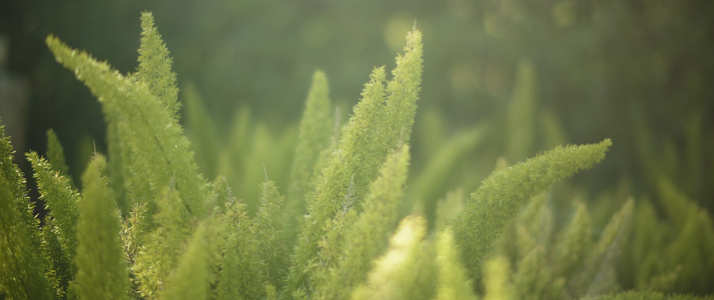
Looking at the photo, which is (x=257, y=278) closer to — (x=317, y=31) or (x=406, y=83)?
(x=406, y=83)

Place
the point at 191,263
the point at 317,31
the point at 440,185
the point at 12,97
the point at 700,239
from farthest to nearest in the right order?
the point at 317,31, the point at 12,97, the point at 440,185, the point at 700,239, the point at 191,263

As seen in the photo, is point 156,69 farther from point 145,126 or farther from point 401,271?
point 401,271

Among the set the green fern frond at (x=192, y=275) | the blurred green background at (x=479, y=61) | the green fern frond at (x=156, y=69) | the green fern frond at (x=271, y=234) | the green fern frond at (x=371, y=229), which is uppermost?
the blurred green background at (x=479, y=61)

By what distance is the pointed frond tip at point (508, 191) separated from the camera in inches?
10.3

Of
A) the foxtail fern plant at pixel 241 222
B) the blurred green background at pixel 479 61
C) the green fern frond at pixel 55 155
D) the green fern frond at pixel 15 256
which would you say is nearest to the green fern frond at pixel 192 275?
the foxtail fern plant at pixel 241 222

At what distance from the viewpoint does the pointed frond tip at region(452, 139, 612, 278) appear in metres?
0.26

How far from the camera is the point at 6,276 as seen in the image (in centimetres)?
27

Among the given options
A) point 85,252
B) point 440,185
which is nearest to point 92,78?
point 85,252

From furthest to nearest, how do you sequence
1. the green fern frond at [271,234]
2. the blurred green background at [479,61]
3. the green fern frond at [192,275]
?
the blurred green background at [479,61] < the green fern frond at [271,234] < the green fern frond at [192,275]

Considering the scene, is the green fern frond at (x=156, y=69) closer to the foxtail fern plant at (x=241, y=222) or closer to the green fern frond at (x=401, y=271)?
the foxtail fern plant at (x=241, y=222)

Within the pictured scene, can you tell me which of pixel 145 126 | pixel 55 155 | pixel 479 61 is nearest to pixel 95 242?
pixel 145 126

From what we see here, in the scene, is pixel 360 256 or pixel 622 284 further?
pixel 622 284

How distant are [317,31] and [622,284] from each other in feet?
2.94

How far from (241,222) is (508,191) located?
17 cm
